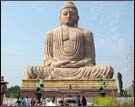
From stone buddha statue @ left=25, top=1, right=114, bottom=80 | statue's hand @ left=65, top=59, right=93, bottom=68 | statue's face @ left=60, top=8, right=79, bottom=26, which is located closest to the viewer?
stone buddha statue @ left=25, top=1, right=114, bottom=80

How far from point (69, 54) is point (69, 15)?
2.66 metres

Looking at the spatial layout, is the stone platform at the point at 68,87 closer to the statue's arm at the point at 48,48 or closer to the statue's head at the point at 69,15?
the statue's arm at the point at 48,48

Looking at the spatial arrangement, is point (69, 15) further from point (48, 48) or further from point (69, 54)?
point (69, 54)

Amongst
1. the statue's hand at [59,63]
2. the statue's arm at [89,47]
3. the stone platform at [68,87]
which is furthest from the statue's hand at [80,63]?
the stone platform at [68,87]

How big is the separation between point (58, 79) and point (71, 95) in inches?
65.7

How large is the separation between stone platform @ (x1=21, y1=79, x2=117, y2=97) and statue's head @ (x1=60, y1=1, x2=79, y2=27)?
13.4 ft

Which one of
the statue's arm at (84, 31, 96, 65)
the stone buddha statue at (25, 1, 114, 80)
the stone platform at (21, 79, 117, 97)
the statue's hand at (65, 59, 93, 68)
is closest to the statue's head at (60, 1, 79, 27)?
the stone buddha statue at (25, 1, 114, 80)

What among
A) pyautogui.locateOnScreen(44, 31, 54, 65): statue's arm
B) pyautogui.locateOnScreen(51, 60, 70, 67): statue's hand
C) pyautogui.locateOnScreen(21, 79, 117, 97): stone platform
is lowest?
pyautogui.locateOnScreen(21, 79, 117, 97): stone platform

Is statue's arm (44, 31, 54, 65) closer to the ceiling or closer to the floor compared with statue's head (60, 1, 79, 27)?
closer to the floor

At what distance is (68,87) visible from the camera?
2359cm

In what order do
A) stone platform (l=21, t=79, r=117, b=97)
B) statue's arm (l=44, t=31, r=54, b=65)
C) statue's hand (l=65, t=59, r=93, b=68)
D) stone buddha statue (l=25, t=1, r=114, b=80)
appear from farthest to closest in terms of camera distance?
statue's arm (l=44, t=31, r=54, b=65) < statue's hand (l=65, t=59, r=93, b=68) < stone buddha statue (l=25, t=1, r=114, b=80) < stone platform (l=21, t=79, r=117, b=97)

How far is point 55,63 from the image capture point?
2450 centimetres

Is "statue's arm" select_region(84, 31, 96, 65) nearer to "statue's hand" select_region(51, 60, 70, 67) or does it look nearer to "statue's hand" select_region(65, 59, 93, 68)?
"statue's hand" select_region(65, 59, 93, 68)

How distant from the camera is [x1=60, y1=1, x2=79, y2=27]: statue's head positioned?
25547 millimetres
